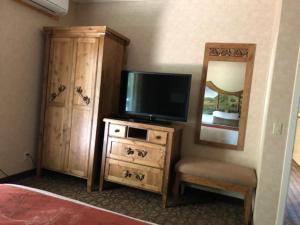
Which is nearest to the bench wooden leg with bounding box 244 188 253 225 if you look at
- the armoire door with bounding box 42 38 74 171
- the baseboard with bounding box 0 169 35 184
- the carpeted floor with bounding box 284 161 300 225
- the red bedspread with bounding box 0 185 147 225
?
the carpeted floor with bounding box 284 161 300 225

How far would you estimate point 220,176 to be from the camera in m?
2.55

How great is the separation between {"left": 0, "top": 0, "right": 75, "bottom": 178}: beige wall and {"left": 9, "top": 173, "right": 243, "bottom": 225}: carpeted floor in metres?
0.39

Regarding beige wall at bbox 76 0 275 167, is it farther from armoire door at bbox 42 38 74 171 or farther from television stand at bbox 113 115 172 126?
armoire door at bbox 42 38 74 171

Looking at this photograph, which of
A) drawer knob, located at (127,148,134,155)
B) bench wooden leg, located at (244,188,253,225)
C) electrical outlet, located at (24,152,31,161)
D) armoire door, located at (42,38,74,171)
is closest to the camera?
bench wooden leg, located at (244,188,253,225)

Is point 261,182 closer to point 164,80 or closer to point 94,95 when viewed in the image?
point 164,80

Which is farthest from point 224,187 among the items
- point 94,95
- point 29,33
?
point 29,33

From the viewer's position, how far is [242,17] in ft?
9.52

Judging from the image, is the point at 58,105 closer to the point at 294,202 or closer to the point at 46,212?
the point at 46,212

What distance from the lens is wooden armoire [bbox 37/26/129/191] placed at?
2893mm

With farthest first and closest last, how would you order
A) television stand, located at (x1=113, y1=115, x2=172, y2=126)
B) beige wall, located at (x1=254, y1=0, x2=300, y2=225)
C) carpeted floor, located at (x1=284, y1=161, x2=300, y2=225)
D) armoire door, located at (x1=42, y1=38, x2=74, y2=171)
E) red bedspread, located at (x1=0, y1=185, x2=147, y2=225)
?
armoire door, located at (x1=42, y1=38, x2=74, y2=171) → television stand, located at (x1=113, y1=115, x2=172, y2=126) → carpeted floor, located at (x1=284, y1=161, x2=300, y2=225) → beige wall, located at (x1=254, y1=0, x2=300, y2=225) → red bedspread, located at (x1=0, y1=185, x2=147, y2=225)

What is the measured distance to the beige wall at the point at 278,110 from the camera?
2.10 meters

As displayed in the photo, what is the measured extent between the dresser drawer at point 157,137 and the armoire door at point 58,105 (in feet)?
3.43

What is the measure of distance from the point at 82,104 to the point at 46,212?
6.14ft

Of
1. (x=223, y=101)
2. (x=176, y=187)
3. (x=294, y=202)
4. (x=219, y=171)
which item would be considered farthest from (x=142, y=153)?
(x=294, y=202)
